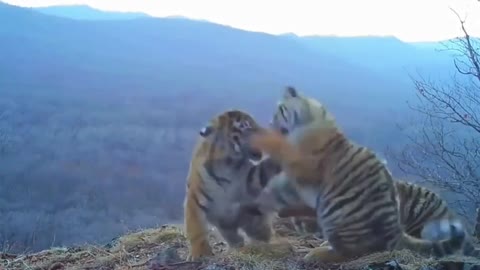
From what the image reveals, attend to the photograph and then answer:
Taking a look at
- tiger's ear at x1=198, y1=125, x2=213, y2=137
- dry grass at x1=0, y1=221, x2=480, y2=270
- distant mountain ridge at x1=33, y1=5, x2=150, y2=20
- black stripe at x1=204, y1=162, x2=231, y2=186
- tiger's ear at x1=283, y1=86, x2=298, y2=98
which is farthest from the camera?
distant mountain ridge at x1=33, y1=5, x2=150, y2=20

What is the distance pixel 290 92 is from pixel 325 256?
4.05ft

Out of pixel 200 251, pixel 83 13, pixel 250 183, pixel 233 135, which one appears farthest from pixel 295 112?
pixel 83 13

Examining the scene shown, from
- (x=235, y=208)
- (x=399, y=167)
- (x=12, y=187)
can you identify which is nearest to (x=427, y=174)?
(x=399, y=167)

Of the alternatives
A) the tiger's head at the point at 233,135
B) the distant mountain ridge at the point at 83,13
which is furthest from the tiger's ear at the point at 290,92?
the distant mountain ridge at the point at 83,13

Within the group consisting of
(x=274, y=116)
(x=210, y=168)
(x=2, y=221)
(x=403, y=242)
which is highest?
(x=274, y=116)

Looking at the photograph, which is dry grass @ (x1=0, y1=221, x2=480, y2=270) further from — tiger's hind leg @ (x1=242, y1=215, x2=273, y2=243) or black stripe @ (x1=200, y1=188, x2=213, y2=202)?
black stripe @ (x1=200, y1=188, x2=213, y2=202)

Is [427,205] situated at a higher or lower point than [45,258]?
higher

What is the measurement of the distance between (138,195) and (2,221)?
312 centimetres

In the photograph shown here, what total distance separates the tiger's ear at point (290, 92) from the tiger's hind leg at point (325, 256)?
3.73 feet

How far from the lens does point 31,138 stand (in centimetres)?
1794

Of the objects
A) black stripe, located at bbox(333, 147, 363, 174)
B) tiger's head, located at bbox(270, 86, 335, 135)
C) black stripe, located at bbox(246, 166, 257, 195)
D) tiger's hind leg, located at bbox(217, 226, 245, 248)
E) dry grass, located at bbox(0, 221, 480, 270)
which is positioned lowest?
dry grass, located at bbox(0, 221, 480, 270)

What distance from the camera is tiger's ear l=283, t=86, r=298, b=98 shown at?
4.49 m

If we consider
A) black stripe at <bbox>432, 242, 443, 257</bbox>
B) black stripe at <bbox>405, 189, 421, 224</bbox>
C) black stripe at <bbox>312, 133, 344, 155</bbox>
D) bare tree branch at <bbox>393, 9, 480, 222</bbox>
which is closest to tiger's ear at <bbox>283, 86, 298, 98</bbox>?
black stripe at <bbox>312, 133, 344, 155</bbox>

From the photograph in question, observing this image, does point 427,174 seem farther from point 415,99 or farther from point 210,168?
point 210,168
